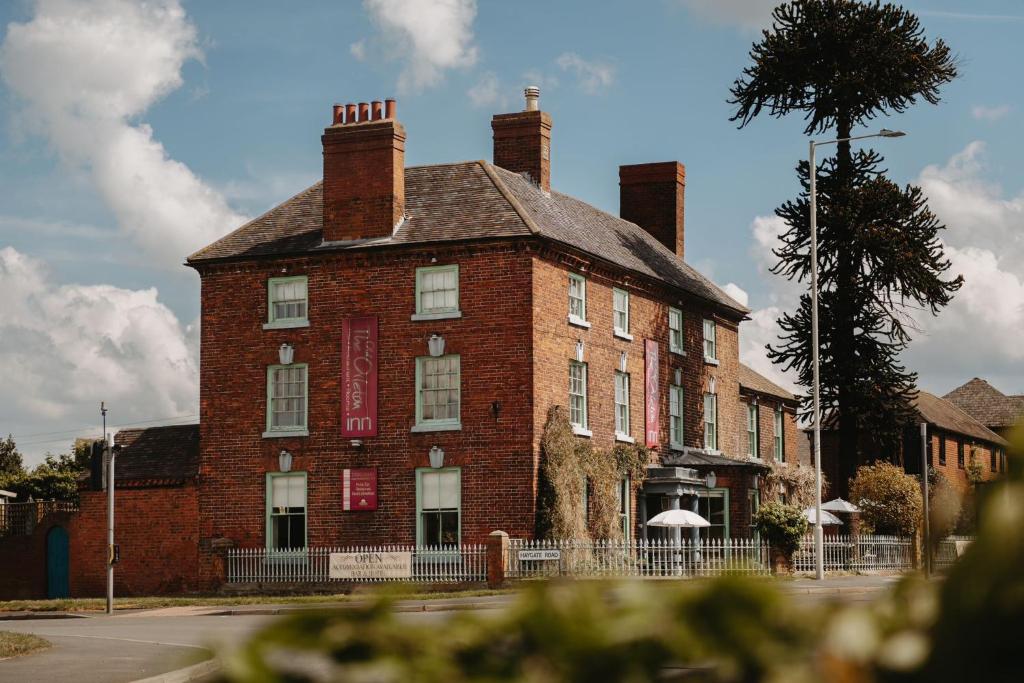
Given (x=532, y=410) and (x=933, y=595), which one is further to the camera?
(x=532, y=410)

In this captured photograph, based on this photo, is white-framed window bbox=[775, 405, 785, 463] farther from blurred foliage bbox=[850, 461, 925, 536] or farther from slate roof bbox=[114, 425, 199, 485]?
slate roof bbox=[114, 425, 199, 485]

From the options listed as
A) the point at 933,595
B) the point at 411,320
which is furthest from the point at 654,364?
the point at 933,595

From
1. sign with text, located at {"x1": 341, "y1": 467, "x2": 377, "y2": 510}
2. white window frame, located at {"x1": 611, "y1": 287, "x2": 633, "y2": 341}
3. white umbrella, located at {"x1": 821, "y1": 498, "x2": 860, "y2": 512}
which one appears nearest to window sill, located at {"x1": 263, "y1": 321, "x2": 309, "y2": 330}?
sign with text, located at {"x1": 341, "y1": 467, "x2": 377, "y2": 510}

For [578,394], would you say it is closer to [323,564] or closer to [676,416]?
[676,416]

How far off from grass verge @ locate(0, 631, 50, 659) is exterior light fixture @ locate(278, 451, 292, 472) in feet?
51.0

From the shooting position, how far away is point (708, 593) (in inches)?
65.3

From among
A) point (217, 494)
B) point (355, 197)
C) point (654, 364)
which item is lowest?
point (217, 494)

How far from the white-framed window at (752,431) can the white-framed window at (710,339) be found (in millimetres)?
4212

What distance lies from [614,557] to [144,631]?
47.4 ft

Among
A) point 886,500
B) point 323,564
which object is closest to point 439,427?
point 323,564

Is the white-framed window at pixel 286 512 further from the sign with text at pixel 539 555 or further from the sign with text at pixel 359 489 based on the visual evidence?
the sign with text at pixel 539 555

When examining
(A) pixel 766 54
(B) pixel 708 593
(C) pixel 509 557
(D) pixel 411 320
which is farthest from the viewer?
(A) pixel 766 54

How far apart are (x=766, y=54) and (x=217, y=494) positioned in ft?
71.5

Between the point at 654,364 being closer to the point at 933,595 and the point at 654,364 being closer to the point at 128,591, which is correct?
the point at 128,591
